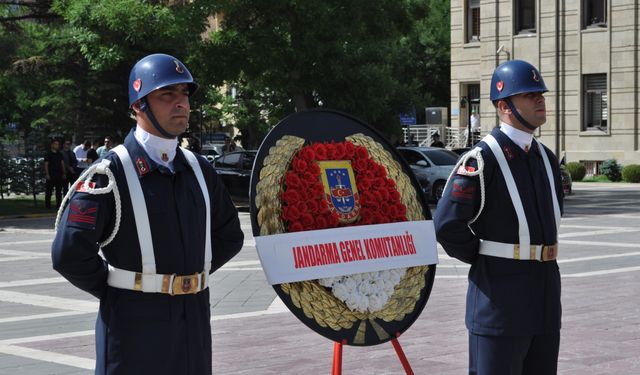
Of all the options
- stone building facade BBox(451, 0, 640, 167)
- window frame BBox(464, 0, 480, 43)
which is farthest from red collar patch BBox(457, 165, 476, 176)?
window frame BBox(464, 0, 480, 43)

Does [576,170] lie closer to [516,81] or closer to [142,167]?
[516,81]

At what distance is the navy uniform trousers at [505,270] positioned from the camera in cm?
538

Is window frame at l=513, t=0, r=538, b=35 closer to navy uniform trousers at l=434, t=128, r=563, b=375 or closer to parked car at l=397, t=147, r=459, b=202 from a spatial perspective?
parked car at l=397, t=147, r=459, b=202

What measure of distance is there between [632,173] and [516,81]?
1418 inches

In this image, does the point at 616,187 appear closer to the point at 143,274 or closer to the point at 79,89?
the point at 79,89

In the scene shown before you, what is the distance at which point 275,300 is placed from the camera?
1205 cm

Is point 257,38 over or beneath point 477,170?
over

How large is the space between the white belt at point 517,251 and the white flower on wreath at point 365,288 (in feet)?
1.67

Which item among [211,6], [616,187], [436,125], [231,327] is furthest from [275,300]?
[436,125]

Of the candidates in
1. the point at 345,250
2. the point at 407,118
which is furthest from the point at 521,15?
the point at 345,250

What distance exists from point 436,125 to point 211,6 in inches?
1057

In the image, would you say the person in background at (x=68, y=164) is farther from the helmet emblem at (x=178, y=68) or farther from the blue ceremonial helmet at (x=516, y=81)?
the helmet emblem at (x=178, y=68)

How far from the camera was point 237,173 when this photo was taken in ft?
92.0

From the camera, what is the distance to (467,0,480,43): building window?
48656 millimetres
